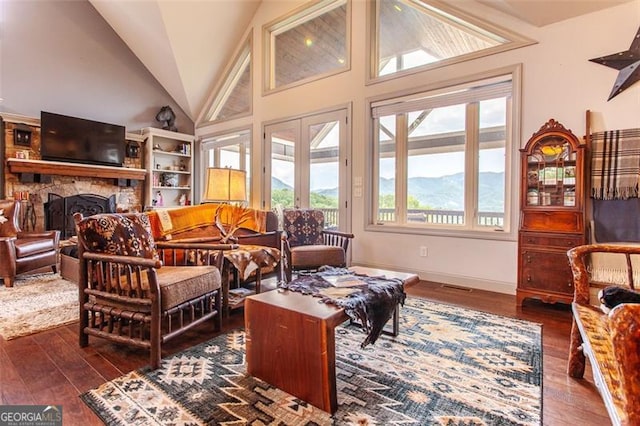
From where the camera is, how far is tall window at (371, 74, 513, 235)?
11.8ft

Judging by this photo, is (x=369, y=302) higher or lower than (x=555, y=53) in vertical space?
lower

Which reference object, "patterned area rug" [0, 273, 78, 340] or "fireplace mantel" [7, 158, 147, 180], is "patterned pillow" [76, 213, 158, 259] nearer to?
"patterned area rug" [0, 273, 78, 340]

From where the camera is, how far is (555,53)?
318cm

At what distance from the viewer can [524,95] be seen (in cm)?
333

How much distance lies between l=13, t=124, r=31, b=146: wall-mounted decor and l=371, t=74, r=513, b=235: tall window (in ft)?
16.7

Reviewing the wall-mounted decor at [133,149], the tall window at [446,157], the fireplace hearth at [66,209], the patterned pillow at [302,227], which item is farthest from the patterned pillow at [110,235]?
the wall-mounted decor at [133,149]

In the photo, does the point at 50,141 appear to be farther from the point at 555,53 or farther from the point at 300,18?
the point at 555,53

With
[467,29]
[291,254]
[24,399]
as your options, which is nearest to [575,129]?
[467,29]

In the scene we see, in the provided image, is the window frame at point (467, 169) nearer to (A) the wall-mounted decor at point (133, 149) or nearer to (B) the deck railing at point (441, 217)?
(B) the deck railing at point (441, 217)

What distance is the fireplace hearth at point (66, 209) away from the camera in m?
5.14

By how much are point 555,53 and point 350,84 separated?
2.30 metres

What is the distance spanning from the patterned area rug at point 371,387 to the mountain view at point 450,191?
1.70 metres

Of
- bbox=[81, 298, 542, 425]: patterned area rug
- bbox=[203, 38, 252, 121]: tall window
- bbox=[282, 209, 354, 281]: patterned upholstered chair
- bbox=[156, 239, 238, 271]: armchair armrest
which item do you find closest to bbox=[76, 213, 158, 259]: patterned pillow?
bbox=[156, 239, 238, 271]: armchair armrest

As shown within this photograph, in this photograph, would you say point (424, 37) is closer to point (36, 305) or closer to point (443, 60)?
point (443, 60)
